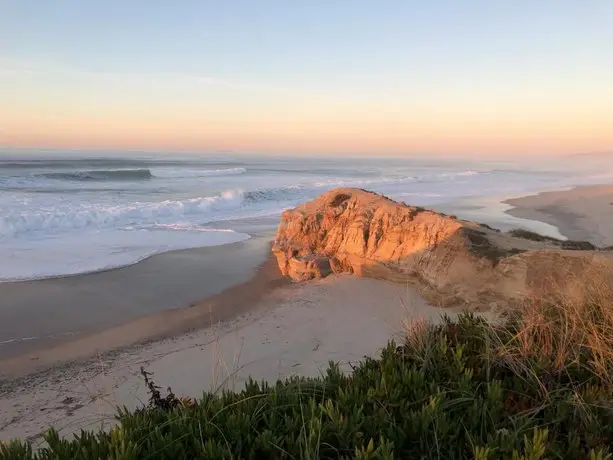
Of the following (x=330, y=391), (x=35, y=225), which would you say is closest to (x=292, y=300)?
(x=330, y=391)

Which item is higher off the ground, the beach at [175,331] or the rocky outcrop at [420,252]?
the rocky outcrop at [420,252]

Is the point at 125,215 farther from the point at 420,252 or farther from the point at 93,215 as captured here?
the point at 420,252

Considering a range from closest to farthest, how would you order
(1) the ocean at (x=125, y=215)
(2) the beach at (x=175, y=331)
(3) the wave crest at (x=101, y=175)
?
(2) the beach at (x=175, y=331)
(1) the ocean at (x=125, y=215)
(3) the wave crest at (x=101, y=175)

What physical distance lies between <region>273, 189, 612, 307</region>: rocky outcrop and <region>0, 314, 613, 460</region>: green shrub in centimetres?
204

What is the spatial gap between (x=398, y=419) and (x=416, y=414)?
144 mm

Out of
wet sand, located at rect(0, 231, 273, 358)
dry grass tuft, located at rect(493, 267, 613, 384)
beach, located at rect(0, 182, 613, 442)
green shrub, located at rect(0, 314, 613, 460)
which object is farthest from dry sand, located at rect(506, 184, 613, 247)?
green shrub, located at rect(0, 314, 613, 460)

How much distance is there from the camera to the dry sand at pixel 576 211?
14547mm

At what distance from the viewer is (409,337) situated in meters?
3.69

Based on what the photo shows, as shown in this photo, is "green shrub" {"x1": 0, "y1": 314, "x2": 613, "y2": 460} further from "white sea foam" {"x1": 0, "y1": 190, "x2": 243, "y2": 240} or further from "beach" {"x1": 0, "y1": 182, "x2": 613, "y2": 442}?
"white sea foam" {"x1": 0, "y1": 190, "x2": 243, "y2": 240}

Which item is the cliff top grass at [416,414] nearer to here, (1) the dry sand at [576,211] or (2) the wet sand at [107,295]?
(2) the wet sand at [107,295]

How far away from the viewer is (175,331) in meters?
6.96

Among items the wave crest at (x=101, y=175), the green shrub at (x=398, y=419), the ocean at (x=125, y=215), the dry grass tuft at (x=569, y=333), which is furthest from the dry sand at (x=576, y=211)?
the wave crest at (x=101, y=175)

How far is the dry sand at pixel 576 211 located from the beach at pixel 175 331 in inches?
322

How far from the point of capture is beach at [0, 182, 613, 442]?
4855 mm
